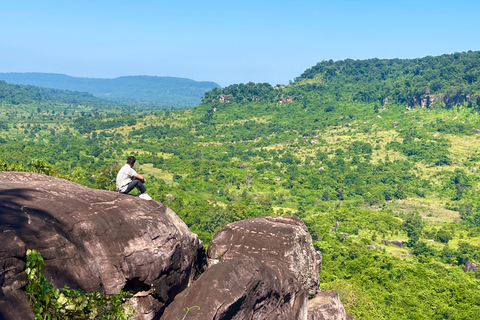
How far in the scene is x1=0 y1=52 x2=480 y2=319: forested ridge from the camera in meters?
44.3

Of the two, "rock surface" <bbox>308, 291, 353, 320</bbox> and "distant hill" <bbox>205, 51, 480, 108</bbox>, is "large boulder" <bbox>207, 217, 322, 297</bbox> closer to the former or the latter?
"rock surface" <bbox>308, 291, 353, 320</bbox>

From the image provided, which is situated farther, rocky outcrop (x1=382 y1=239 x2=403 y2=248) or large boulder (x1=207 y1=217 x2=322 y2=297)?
rocky outcrop (x1=382 y1=239 x2=403 y2=248)

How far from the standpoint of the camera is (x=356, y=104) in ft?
589

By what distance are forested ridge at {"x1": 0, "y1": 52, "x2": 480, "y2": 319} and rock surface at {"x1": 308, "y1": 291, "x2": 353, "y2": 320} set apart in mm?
14253

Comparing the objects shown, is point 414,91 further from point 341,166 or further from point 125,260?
point 125,260

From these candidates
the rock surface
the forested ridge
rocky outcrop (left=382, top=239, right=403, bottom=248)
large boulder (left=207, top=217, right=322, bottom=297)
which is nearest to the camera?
large boulder (left=207, top=217, right=322, bottom=297)

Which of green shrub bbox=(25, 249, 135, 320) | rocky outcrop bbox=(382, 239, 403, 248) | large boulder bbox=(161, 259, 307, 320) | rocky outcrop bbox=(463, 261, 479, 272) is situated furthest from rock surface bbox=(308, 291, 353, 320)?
rocky outcrop bbox=(382, 239, 403, 248)

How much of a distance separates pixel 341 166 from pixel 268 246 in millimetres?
98883

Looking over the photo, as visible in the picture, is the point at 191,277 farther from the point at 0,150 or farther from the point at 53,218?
the point at 0,150

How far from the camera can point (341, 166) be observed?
111062 mm

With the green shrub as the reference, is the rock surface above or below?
below

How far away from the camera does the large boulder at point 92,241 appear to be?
28.9ft

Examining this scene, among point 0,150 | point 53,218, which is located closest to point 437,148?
point 0,150

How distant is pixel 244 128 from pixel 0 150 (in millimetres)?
88827
